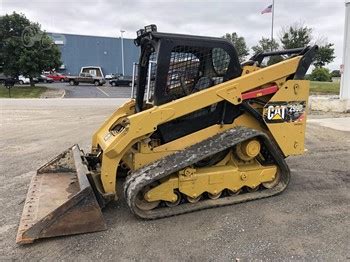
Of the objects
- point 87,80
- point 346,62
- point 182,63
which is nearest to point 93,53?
point 87,80

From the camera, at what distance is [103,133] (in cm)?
541

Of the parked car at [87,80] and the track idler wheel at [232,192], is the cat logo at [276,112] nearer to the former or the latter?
the track idler wheel at [232,192]

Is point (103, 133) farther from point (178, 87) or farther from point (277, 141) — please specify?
point (277, 141)

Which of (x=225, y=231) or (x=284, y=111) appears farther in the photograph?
(x=284, y=111)

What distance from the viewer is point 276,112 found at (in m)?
4.97

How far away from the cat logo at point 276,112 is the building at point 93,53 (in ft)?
196

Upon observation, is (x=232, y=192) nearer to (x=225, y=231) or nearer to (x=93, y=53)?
(x=225, y=231)

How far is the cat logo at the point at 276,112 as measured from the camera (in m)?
4.95

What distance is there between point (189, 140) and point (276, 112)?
124cm

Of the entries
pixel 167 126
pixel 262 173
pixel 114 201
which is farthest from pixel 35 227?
pixel 262 173

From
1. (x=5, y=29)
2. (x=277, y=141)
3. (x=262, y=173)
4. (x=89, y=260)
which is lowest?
(x=89, y=260)

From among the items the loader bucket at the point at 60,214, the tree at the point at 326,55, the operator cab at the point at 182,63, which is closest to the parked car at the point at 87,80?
the tree at the point at 326,55

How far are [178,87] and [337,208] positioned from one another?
97.3 inches

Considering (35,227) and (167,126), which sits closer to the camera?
(35,227)
